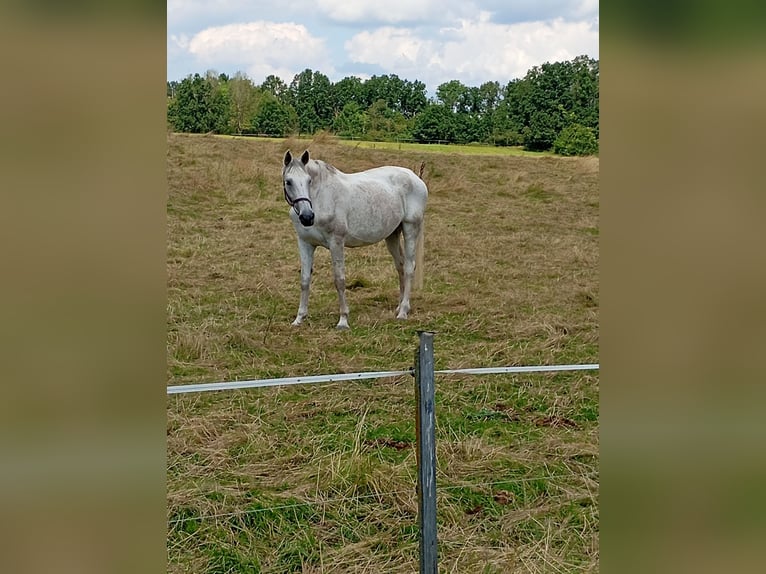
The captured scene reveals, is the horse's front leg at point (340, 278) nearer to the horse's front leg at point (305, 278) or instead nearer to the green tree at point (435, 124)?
the horse's front leg at point (305, 278)

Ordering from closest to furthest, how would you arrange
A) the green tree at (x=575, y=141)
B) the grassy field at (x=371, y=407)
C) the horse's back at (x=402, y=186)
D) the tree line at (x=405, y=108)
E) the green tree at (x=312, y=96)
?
the grassy field at (x=371, y=407), the horse's back at (x=402, y=186), the tree line at (x=405, y=108), the green tree at (x=575, y=141), the green tree at (x=312, y=96)

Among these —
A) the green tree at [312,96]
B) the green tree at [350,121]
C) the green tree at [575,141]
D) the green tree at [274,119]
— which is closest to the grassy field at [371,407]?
the green tree at [274,119]

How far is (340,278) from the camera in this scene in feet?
21.9

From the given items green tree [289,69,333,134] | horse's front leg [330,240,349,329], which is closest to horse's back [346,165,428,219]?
horse's front leg [330,240,349,329]

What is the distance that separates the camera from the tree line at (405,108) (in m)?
19.4

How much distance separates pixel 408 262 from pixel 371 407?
113 inches

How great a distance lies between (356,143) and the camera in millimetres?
17203

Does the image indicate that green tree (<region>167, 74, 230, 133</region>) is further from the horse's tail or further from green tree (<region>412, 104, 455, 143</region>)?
the horse's tail

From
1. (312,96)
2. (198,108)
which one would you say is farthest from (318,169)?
(312,96)

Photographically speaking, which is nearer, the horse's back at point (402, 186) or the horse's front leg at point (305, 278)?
the horse's front leg at point (305, 278)
